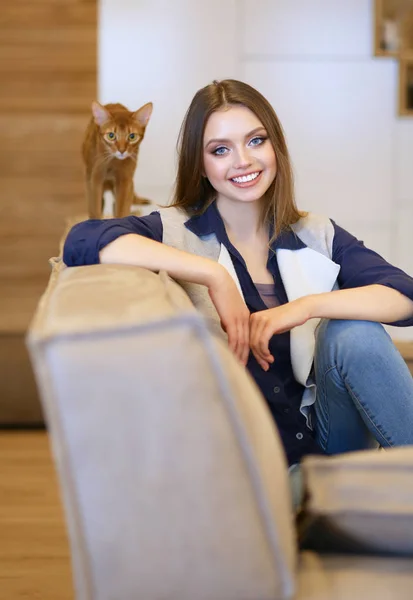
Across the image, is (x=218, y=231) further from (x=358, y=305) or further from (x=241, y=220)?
(x=358, y=305)

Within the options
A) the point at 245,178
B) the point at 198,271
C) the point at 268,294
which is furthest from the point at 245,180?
the point at 198,271

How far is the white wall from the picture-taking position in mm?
3643

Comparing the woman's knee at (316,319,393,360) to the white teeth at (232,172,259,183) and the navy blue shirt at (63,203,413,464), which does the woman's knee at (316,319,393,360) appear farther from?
the white teeth at (232,172,259,183)

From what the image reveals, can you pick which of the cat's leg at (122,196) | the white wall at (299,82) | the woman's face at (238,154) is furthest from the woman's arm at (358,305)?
the white wall at (299,82)

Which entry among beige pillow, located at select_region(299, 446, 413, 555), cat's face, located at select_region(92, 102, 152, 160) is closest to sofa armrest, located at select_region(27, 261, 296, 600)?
beige pillow, located at select_region(299, 446, 413, 555)

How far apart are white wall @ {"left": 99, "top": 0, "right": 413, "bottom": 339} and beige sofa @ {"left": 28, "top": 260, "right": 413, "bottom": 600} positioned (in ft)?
9.51

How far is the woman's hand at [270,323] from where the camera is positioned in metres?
1.48

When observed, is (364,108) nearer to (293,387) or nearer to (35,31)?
(35,31)

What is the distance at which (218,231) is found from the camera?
1798mm

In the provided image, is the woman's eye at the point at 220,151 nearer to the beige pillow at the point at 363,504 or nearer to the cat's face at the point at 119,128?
the cat's face at the point at 119,128

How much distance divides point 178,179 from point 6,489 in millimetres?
1366

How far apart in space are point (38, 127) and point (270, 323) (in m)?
2.43

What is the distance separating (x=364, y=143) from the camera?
375cm

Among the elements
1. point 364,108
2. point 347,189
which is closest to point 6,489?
point 347,189
